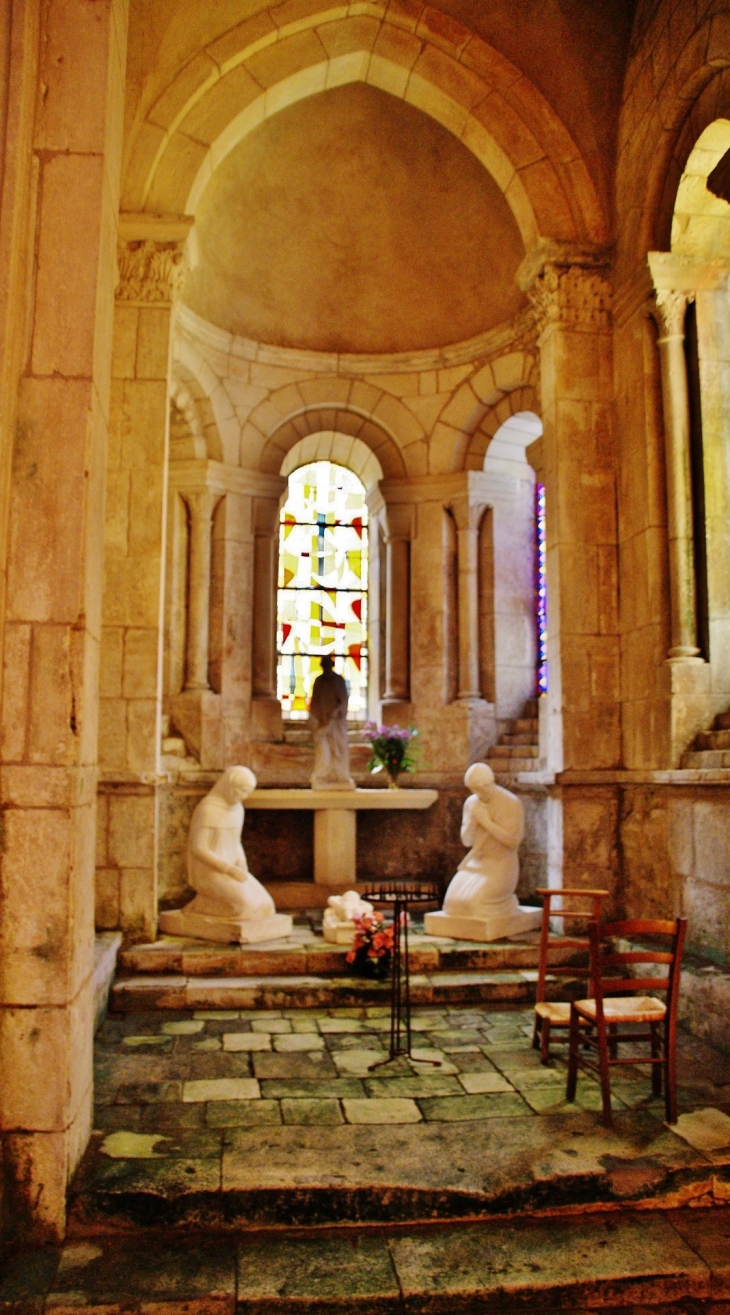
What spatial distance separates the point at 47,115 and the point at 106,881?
4.59 m

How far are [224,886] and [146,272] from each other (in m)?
4.45

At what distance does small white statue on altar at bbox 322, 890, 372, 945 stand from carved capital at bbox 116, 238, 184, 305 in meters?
4.53

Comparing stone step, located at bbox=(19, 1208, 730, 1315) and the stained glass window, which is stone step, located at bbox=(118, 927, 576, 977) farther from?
the stained glass window

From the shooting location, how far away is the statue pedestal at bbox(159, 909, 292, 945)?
6.71 meters

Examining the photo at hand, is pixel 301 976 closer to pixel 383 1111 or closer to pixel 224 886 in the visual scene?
pixel 224 886

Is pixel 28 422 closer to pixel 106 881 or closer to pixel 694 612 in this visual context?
pixel 106 881

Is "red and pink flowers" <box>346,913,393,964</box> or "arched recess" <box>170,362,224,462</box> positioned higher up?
"arched recess" <box>170,362,224,462</box>

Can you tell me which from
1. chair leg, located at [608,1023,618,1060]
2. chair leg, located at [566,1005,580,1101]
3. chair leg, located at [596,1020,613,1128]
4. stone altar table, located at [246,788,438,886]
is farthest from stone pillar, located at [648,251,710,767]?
stone altar table, located at [246,788,438,886]

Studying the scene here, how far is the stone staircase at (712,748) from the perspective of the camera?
19.2 feet

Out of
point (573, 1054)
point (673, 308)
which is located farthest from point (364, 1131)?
point (673, 308)

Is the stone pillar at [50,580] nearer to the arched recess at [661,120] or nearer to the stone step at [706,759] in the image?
the stone step at [706,759]

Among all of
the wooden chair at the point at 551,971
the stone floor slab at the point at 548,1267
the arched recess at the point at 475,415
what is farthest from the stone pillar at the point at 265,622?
the stone floor slab at the point at 548,1267

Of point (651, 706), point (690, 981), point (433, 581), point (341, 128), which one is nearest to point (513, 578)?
point (433, 581)

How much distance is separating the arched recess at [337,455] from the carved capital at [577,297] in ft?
10.2
